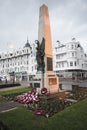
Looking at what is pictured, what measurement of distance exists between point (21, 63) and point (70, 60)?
1037 inches

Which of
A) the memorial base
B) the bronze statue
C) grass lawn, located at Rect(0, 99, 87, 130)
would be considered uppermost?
the bronze statue

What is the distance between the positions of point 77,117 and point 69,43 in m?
45.1

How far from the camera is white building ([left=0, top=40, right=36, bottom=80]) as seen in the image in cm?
6216

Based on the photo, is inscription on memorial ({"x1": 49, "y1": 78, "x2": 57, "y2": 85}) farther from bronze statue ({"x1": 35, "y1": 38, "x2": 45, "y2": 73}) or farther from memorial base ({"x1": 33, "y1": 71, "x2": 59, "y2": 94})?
bronze statue ({"x1": 35, "y1": 38, "x2": 45, "y2": 73})

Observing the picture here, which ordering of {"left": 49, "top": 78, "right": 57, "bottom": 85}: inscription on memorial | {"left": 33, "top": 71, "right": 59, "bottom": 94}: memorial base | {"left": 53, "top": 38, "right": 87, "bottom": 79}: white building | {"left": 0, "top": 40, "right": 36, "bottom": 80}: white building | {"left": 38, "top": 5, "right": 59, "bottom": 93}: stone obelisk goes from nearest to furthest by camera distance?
1. {"left": 33, "top": 71, "right": 59, "bottom": 94}: memorial base
2. {"left": 38, "top": 5, "right": 59, "bottom": 93}: stone obelisk
3. {"left": 49, "top": 78, "right": 57, "bottom": 85}: inscription on memorial
4. {"left": 53, "top": 38, "right": 87, "bottom": 79}: white building
5. {"left": 0, "top": 40, "right": 36, "bottom": 80}: white building

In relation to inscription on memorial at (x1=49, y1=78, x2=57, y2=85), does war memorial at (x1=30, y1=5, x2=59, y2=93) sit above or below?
above

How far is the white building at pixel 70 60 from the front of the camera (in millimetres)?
49875

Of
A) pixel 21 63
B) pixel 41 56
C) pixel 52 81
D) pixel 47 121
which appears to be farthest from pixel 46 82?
pixel 21 63

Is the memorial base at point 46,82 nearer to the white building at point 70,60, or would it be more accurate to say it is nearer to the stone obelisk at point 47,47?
the stone obelisk at point 47,47

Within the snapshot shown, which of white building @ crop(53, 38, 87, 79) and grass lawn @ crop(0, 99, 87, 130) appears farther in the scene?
white building @ crop(53, 38, 87, 79)

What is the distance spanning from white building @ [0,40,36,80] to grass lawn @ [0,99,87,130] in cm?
5205

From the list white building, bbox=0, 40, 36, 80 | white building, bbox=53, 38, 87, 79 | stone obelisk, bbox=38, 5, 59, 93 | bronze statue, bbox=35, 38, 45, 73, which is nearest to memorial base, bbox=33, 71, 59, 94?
stone obelisk, bbox=38, 5, 59, 93

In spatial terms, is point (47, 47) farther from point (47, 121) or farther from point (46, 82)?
point (47, 121)

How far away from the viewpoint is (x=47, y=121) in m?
7.40
